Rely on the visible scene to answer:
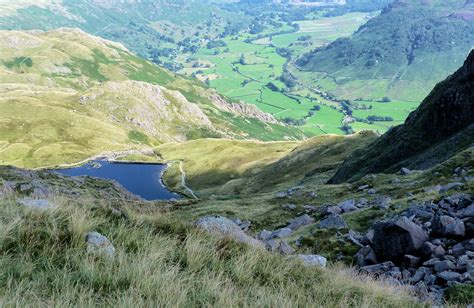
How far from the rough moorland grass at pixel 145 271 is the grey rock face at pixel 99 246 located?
0.19m

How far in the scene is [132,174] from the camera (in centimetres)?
17888

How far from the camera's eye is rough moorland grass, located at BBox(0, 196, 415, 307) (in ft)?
24.2

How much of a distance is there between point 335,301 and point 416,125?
64001mm

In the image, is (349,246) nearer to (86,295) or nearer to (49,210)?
(49,210)

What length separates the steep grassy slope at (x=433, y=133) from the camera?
5562 centimetres

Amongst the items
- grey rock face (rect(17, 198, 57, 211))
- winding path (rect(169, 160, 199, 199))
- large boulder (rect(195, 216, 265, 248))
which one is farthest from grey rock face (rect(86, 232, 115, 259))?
winding path (rect(169, 160, 199, 199))

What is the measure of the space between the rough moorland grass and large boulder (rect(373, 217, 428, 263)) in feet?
22.2

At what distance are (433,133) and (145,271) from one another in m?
63.3

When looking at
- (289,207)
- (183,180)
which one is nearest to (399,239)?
(289,207)

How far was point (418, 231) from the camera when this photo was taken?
18.2m

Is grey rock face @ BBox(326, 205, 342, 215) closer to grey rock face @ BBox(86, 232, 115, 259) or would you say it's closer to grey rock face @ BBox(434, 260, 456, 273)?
grey rock face @ BBox(434, 260, 456, 273)

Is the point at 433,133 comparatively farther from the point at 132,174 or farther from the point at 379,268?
the point at 132,174

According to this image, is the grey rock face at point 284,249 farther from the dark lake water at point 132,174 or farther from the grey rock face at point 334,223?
the dark lake water at point 132,174

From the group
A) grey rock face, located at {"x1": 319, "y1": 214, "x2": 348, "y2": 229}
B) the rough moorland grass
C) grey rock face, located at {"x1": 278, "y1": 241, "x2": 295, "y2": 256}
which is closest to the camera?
the rough moorland grass
